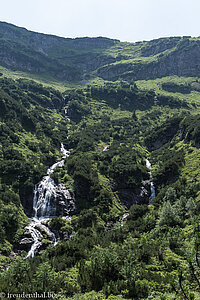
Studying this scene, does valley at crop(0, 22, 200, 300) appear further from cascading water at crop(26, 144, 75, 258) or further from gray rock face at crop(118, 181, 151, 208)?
gray rock face at crop(118, 181, 151, 208)

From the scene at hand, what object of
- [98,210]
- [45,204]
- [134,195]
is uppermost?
[134,195]

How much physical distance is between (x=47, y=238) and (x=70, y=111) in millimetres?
154059

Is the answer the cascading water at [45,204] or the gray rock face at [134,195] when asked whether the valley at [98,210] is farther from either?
the gray rock face at [134,195]

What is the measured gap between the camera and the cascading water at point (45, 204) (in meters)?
62.2

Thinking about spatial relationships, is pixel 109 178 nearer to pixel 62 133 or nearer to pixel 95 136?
pixel 95 136

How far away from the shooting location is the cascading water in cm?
6222

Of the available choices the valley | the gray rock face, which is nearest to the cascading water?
the valley

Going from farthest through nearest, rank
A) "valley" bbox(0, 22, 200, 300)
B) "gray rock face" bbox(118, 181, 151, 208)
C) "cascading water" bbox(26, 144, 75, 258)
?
"gray rock face" bbox(118, 181, 151, 208) < "cascading water" bbox(26, 144, 75, 258) < "valley" bbox(0, 22, 200, 300)


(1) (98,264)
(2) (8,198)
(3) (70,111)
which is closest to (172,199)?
(1) (98,264)

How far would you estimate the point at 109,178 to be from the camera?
93.9 meters

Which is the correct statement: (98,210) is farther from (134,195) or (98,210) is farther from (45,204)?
(134,195)

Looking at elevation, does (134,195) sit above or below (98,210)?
above

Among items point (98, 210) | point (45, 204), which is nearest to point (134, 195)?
point (98, 210)

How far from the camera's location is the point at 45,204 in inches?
2921
